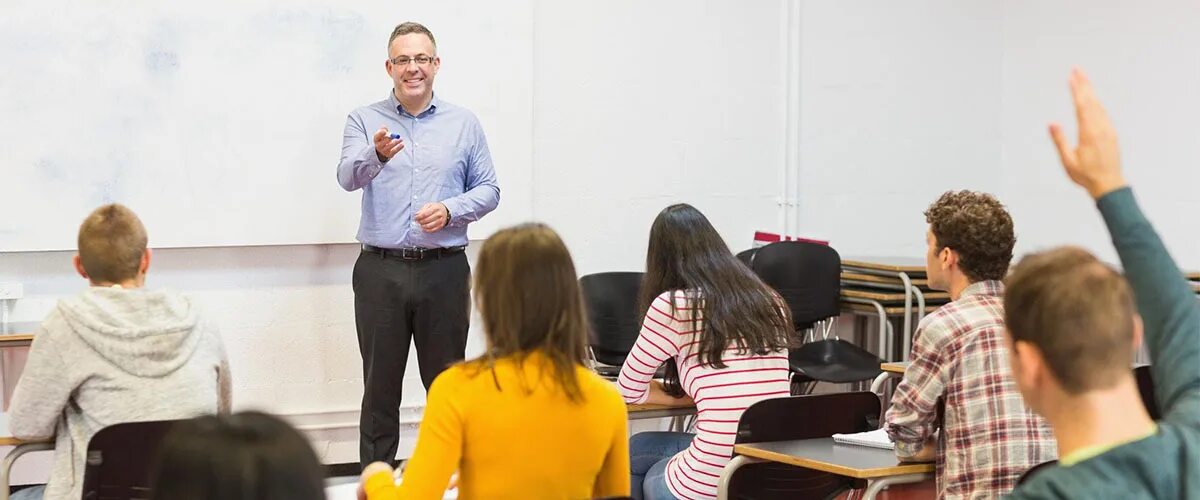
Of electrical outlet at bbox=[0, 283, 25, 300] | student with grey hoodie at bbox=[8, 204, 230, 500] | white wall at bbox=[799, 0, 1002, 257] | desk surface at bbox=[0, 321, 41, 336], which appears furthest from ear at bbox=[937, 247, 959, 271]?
electrical outlet at bbox=[0, 283, 25, 300]

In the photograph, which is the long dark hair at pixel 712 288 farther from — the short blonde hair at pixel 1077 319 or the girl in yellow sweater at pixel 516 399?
the short blonde hair at pixel 1077 319

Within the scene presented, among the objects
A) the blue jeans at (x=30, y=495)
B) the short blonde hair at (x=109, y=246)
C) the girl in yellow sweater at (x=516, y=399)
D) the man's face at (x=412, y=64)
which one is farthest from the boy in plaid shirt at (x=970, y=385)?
the man's face at (x=412, y=64)

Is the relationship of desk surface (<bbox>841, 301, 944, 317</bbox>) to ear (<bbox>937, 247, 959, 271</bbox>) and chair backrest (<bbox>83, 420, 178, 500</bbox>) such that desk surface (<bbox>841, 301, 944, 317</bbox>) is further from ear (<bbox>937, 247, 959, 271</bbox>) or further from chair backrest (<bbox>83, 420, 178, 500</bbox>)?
chair backrest (<bbox>83, 420, 178, 500</bbox>)

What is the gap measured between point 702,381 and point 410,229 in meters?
1.69

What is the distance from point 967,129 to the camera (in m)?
6.73

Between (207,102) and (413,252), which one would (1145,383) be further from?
(207,102)

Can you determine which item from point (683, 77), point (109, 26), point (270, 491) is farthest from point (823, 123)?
point (270, 491)

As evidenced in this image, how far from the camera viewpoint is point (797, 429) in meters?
3.26

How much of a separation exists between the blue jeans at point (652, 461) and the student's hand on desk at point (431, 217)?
1134 mm

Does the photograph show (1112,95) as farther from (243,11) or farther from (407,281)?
(243,11)

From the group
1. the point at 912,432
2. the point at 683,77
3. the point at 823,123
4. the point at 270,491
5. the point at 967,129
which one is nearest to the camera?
the point at 270,491

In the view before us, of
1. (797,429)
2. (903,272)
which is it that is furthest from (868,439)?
(903,272)

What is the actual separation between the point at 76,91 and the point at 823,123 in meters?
3.34

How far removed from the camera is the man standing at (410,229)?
473 centimetres
